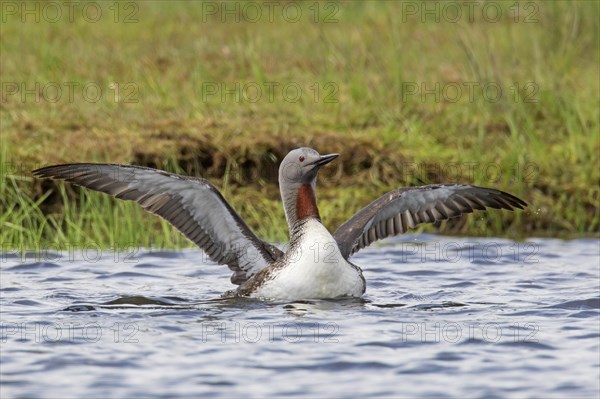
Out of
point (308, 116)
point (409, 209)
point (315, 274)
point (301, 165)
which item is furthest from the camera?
point (308, 116)

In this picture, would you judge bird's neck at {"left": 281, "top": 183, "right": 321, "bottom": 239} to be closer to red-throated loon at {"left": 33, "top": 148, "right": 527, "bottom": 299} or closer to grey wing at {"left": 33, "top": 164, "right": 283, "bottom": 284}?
red-throated loon at {"left": 33, "top": 148, "right": 527, "bottom": 299}

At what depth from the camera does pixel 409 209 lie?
26.7ft

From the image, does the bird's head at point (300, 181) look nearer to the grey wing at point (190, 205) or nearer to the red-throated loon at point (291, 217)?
the red-throated loon at point (291, 217)

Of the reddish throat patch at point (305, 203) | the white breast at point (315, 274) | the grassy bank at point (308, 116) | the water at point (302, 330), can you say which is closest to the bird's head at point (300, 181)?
the reddish throat patch at point (305, 203)

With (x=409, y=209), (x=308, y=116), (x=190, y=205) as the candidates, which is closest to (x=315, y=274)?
(x=190, y=205)

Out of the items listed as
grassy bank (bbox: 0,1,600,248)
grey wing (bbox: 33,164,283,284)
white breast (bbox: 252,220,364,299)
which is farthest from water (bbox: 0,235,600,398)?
grassy bank (bbox: 0,1,600,248)

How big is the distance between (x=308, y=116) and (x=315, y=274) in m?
3.99

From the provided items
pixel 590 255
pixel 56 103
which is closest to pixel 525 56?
pixel 590 255

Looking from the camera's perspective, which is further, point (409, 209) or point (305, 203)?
point (409, 209)

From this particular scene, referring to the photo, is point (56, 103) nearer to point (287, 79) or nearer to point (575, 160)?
point (287, 79)

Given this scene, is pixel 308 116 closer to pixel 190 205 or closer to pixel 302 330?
pixel 190 205

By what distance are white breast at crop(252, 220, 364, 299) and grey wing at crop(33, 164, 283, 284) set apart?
47 cm

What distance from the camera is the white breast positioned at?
7.11m

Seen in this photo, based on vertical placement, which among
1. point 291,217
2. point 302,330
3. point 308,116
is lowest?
point 302,330
